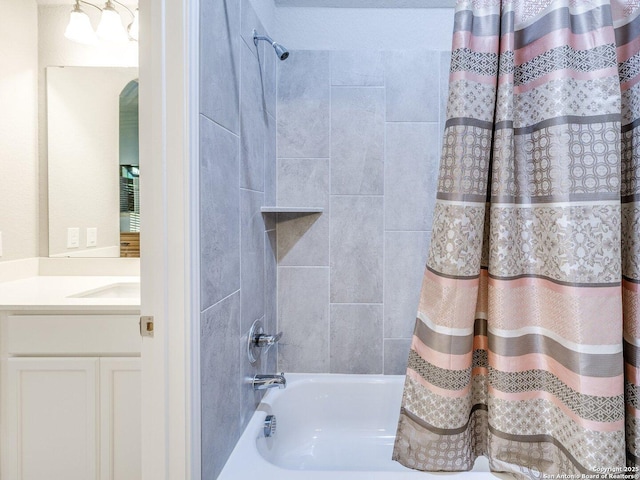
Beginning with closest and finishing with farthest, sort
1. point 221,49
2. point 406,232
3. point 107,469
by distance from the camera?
point 221,49 < point 107,469 < point 406,232

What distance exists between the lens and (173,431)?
3.01 ft

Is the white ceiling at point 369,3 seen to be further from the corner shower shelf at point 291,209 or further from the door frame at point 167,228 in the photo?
the door frame at point 167,228

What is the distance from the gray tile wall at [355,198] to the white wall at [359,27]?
76 millimetres

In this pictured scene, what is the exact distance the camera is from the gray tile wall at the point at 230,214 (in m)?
1.03

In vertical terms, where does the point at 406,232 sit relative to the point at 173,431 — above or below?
above

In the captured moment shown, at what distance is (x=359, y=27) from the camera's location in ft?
6.17

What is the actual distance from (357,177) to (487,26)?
0.93 meters

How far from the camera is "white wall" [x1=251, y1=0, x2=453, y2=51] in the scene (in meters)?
1.87

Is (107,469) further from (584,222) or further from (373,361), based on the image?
(584,222)

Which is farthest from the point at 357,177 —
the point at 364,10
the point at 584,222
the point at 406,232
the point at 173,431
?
the point at 173,431

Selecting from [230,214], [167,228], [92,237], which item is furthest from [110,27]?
[167,228]

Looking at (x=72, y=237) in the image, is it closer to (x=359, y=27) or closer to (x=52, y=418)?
(x=52, y=418)

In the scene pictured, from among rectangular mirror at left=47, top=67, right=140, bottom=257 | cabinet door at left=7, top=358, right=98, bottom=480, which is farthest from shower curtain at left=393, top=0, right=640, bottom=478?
rectangular mirror at left=47, top=67, right=140, bottom=257

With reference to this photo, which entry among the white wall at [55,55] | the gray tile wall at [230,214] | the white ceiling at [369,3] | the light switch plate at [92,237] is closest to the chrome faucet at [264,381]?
the gray tile wall at [230,214]
